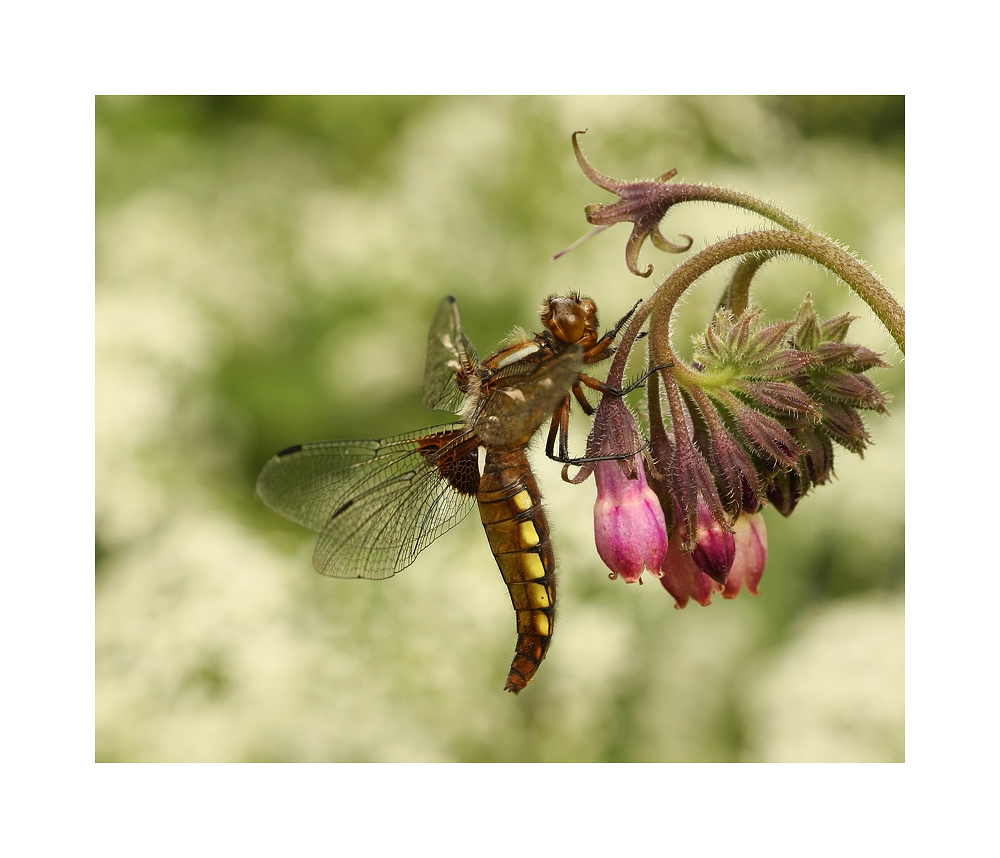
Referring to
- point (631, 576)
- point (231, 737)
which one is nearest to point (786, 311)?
point (631, 576)

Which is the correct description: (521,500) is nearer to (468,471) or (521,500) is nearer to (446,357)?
(468,471)

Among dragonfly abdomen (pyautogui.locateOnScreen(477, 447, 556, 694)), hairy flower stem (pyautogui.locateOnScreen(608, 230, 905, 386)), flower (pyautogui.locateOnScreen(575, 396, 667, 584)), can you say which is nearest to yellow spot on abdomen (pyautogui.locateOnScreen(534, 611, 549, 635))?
dragonfly abdomen (pyautogui.locateOnScreen(477, 447, 556, 694))

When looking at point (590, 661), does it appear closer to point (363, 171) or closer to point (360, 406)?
point (360, 406)

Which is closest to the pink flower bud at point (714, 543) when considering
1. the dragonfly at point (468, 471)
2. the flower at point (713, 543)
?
the flower at point (713, 543)

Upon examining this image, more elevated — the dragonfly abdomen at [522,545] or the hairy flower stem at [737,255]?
the hairy flower stem at [737,255]

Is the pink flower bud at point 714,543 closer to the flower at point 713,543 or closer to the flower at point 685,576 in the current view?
the flower at point 713,543

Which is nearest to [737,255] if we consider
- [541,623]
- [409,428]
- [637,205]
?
[637,205]

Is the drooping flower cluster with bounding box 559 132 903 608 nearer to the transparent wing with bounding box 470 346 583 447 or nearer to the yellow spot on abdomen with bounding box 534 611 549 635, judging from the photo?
the transparent wing with bounding box 470 346 583 447
